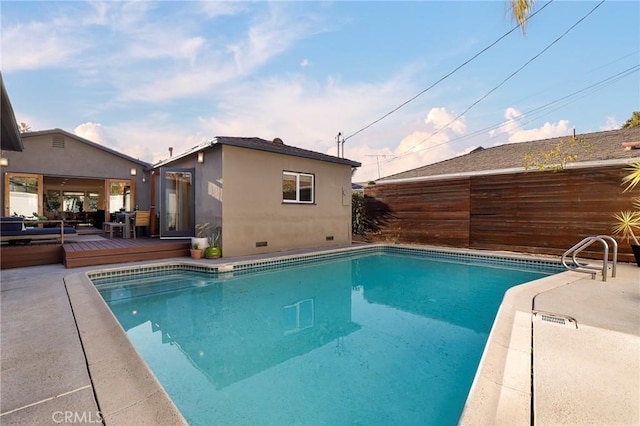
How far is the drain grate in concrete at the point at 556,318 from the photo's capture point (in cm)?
348

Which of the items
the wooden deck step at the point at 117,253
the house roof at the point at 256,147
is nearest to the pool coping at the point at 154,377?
the wooden deck step at the point at 117,253

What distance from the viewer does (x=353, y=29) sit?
1134cm

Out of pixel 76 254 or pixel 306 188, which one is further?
pixel 306 188

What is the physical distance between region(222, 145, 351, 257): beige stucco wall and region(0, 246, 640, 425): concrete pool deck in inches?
182

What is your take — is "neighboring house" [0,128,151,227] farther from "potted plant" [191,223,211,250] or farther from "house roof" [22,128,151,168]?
"potted plant" [191,223,211,250]

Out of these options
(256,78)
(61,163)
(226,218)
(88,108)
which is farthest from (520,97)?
(61,163)

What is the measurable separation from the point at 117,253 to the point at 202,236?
7.60 feet

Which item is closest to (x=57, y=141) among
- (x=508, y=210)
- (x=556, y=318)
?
(x=556, y=318)

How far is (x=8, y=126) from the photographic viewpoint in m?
6.57

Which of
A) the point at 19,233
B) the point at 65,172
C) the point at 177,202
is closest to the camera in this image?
the point at 19,233

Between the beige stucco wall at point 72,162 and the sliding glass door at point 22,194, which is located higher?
the beige stucco wall at point 72,162

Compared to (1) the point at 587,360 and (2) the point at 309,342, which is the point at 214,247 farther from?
(1) the point at 587,360

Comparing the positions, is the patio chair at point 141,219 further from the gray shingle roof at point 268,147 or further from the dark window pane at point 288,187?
the dark window pane at point 288,187

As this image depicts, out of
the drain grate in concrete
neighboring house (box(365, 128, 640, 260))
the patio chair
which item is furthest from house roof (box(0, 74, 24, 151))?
neighboring house (box(365, 128, 640, 260))
